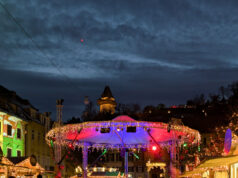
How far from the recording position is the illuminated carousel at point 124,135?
21141 millimetres

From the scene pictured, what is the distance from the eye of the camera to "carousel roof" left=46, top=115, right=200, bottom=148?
21047 mm

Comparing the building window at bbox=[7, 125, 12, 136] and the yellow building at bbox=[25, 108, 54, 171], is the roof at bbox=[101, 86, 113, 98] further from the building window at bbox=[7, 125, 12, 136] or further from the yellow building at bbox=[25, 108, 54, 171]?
the building window at bbox=[7, 125, 12, 136]

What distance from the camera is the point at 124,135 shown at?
91.0ft

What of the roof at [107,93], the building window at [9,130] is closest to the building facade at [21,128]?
the building window at [9,130]

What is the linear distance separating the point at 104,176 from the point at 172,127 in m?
6.89

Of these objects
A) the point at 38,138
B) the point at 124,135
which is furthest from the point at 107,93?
the point at 124,135

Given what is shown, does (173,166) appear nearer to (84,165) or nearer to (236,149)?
(84,165)

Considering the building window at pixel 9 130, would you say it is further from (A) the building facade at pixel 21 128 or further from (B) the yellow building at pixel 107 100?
(B) the yellow building at pixel 107 100

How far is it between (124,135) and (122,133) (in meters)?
0.42

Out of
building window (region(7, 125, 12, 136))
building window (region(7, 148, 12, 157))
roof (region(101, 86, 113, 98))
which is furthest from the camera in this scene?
roof (region(101, 86, 113, 98))

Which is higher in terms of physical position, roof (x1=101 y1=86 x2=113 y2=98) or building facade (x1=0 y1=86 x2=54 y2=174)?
roof (x1=101 y1=86 x2=113 y2=98)

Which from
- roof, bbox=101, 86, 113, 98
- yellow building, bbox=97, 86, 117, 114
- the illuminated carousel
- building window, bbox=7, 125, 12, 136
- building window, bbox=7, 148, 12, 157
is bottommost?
building window, bbox=7, 148, 12, 157

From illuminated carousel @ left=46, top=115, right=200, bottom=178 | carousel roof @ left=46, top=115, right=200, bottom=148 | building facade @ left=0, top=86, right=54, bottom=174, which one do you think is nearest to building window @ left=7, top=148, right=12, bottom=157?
building facade @ left=0, top=86, right=54, bottom=174

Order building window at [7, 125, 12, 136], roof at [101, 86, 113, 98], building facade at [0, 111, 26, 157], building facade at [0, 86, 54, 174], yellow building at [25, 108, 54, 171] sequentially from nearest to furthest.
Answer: building facade at [0, 111, 26, 157]
building facade at [0, 86, 54, 174]
building window at [7, 125, 12, 136]
yellow building at [25, 108, 54, 171]
roof at [101, 86, 113, 98]
